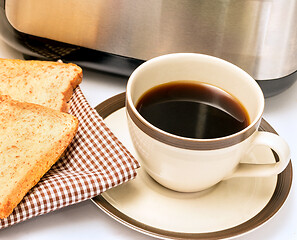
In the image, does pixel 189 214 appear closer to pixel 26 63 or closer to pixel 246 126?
pixel 246 126

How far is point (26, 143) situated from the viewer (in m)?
0.50

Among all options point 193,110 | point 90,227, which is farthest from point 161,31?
point 90,227

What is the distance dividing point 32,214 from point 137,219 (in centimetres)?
9

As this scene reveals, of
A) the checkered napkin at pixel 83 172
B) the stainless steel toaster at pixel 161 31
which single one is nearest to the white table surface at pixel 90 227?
the checkered napkin at pixel 83 172

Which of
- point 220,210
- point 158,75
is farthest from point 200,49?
point 220,210

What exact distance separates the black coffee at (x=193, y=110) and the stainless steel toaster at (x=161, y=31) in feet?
0.22

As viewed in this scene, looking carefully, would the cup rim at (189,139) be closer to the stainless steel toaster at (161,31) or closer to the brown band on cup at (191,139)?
the brown band on cup at (191,139)

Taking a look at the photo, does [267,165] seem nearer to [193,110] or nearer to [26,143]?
[193,110]

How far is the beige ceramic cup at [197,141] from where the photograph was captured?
1.46 feet

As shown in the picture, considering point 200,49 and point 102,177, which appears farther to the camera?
point 200,49

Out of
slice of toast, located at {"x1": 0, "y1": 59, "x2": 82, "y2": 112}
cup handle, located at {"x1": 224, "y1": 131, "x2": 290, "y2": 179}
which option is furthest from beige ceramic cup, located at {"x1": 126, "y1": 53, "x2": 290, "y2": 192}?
slice of toast, located at {"x1": 0, "y1": 59, "x2": 82, "y2": 112}

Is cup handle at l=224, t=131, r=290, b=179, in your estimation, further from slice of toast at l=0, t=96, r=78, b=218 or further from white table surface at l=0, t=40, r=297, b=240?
slice of toast at l=0, t=96, r=78, b=218

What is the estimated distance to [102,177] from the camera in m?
0.48

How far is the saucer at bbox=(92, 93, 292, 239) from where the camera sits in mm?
460
